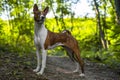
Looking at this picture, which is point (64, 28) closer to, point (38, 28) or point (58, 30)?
point (58, 30)

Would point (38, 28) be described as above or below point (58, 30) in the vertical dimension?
above

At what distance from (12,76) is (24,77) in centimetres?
32

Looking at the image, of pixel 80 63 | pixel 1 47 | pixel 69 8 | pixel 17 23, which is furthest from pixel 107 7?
pixel 80 63

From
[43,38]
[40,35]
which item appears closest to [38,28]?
A: [40,35]

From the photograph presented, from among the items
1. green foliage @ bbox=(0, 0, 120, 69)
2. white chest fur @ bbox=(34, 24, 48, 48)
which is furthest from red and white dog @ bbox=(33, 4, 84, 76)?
green foliage @ bbox=(0, 0, 120, 69)

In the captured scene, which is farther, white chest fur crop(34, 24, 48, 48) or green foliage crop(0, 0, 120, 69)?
green foliage crop(0, 0, 120, 69)

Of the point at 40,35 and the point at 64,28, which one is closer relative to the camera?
the point at 40,35

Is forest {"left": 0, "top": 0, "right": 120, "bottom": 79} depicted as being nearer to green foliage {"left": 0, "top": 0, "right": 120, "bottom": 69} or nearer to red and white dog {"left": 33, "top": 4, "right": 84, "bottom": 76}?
green foliage {"left": 0, "top": 0, "right": 120, "bottom": 69}

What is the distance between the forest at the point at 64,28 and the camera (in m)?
13.1

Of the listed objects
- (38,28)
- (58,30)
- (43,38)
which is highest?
(38,28)

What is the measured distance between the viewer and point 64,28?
26.0 metres

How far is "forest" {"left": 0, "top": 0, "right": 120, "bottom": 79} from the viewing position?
42.8 ft

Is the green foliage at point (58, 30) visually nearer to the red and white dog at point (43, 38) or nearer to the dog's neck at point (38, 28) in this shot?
the red and white dog at point (43, 38)

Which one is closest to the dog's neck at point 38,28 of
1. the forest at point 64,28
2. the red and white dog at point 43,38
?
the red and white dog at point 43,38
